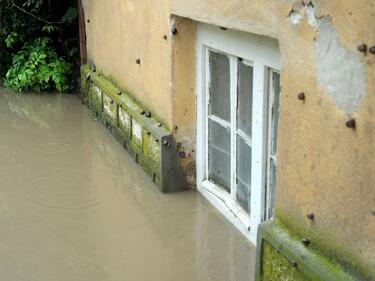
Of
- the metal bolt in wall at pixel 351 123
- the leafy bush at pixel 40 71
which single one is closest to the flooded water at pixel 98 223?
the metal bolt in wall at pixel 351 123

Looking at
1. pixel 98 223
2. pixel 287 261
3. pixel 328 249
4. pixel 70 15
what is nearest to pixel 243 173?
pixel 98 223

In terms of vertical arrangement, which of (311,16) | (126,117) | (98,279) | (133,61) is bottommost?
(98,279)

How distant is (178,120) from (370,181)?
2.86 m

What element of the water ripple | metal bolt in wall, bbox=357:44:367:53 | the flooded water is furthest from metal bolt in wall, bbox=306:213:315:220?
the water ripple

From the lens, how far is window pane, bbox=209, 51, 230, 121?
516 centimetres

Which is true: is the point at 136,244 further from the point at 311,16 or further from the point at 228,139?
the point at 311,16

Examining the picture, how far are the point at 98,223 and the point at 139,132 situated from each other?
1.33 meters

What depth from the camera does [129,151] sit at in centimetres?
686

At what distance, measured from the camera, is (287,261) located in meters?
3.59

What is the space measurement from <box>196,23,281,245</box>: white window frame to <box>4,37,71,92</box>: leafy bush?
466 centimetres

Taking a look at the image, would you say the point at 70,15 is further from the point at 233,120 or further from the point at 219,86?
the point at 233,120

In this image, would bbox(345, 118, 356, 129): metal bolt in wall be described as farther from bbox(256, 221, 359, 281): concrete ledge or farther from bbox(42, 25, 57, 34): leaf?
bbox(42, 25, 57, 34): leaf

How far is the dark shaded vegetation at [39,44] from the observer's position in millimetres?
9789

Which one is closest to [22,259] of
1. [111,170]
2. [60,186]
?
[60,186]
